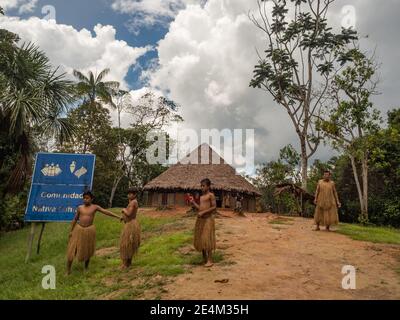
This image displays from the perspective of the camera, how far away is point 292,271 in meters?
6.62

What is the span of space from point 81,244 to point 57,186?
11.0 feet

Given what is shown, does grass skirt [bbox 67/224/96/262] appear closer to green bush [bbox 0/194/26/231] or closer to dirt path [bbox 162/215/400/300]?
dirt path [bbox 162/215/400/300]

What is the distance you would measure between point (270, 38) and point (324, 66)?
14.6 feet

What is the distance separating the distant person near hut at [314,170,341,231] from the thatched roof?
12.7 metres

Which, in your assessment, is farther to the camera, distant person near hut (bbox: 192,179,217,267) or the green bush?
the green bush

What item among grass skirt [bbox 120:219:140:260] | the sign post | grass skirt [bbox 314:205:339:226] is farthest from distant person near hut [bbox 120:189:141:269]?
grass skirt [bbox 314:205:339:226]

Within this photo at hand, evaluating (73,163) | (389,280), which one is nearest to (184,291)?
(389,280)

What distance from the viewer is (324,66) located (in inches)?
966

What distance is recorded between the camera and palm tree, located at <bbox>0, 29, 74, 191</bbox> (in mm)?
12328

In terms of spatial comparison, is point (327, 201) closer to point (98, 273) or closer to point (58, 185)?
point (98, 273)
